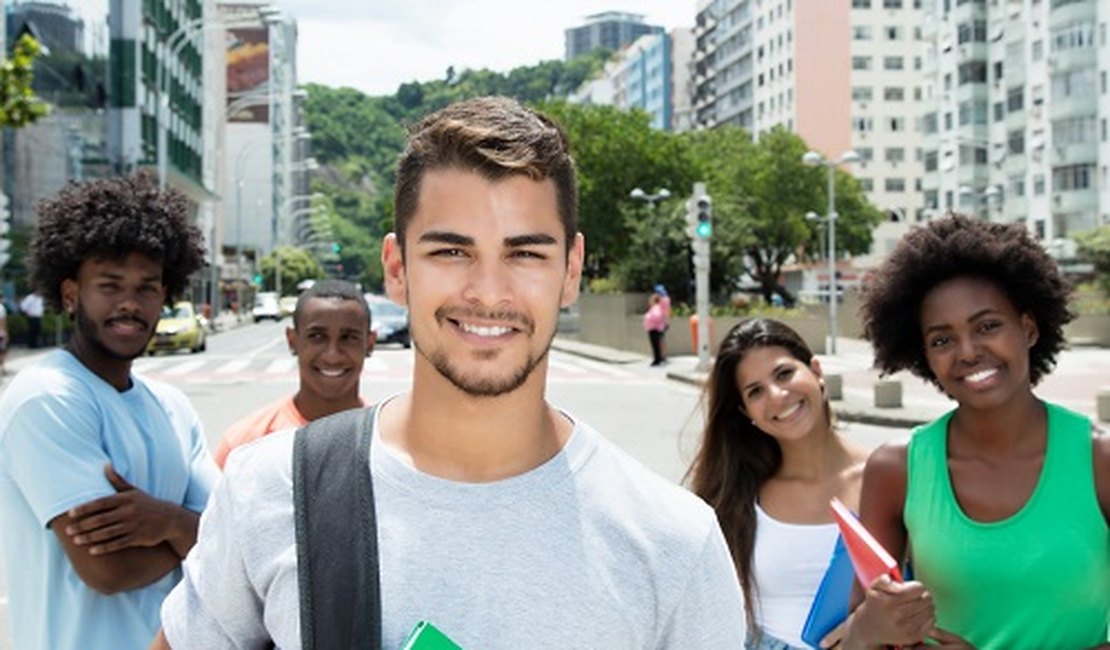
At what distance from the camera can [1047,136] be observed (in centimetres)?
6631

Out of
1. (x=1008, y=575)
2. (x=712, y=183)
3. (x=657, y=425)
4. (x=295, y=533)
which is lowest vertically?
(x=657, y=425)

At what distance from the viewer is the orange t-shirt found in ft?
12.7

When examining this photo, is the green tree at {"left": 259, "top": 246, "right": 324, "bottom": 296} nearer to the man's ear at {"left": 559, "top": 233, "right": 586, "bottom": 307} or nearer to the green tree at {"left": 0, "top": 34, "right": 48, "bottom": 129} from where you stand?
the green tree at {"left": 0, "top": 34, "right": 48, "bottom": 129}

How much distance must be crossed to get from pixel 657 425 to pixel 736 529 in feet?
43.5

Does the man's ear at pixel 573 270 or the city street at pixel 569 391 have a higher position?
the man's ear at pixel 573 270

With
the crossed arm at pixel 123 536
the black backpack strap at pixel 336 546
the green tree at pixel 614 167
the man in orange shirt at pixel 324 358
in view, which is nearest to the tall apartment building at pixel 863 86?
the green tree at pixel 614 167

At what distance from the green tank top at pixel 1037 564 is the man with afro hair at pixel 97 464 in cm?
157

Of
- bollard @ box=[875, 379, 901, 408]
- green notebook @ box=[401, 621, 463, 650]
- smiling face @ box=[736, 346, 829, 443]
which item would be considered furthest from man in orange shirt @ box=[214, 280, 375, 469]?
bollard @ box=[875, 379, 901, 408]

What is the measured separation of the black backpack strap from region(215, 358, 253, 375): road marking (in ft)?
84.2

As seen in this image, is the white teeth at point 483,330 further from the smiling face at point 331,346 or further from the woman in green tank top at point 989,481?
the smiling face at point 331,346

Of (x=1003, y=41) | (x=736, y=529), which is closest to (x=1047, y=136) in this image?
(x=1003, y=41)

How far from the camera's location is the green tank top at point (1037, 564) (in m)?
2.64

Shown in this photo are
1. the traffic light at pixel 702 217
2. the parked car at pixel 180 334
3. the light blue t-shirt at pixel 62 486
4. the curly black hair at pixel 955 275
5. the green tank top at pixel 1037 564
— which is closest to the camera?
the green tank top at pixel 1037 564

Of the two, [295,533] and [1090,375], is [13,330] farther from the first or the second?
[295,533]
